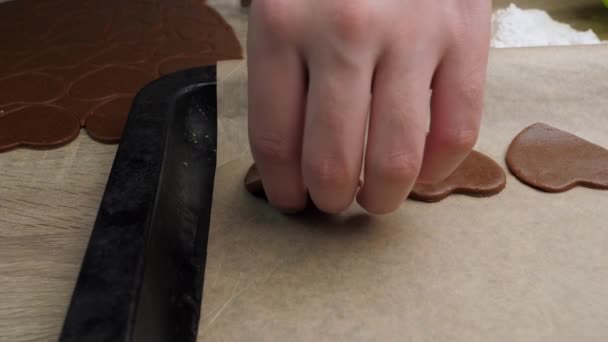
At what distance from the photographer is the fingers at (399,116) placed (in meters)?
0.42

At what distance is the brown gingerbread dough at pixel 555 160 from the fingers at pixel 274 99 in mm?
339

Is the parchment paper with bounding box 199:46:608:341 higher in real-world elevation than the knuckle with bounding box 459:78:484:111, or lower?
lower

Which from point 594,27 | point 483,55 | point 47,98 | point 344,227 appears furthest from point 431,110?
point 594,27

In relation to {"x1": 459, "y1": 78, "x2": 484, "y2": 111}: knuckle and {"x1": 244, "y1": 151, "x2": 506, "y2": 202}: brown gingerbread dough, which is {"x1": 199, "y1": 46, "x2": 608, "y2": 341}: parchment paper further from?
{"x1": 459, "y1": 78, "x2": 484, "y2": 111}: knuckle

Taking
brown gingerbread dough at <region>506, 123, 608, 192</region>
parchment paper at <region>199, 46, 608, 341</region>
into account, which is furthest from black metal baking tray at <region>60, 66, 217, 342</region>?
brown gingerbread dough at <region>506, 123, 608, 192</region>

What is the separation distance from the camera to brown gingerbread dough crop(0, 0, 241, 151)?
2.57 ft

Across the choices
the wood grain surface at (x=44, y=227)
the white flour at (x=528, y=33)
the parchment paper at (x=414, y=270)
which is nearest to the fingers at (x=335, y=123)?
the parchment paper at (x=414, y=270)

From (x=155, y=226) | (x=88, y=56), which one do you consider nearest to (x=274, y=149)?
(x=155, y=226)

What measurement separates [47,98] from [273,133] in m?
0.57

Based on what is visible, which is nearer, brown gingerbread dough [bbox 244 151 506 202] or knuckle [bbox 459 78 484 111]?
knuckle [bbox 459 78 484 111]

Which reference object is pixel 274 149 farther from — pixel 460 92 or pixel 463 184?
pixel 463 184

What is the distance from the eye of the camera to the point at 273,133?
451mm

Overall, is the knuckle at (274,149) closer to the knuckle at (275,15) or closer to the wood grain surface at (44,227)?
the knuckle at (275,15)

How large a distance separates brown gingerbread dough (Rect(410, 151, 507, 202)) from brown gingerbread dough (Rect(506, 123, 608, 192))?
0.04 meters
